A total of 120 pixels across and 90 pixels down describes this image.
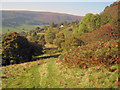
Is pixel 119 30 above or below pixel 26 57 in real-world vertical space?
above

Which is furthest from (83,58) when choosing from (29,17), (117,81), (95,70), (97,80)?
(29,17)

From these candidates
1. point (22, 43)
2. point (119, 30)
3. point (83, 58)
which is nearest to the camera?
point (83, 58)

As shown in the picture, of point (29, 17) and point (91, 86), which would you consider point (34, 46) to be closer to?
point (91, 86)

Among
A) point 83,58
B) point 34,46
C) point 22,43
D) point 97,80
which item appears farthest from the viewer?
point 34,46

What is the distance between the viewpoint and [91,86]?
8969mm

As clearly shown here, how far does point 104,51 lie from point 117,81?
5145mm

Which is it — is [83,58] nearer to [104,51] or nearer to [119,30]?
[104,51]

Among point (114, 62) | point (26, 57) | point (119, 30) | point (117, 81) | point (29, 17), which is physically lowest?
point (26, 57)

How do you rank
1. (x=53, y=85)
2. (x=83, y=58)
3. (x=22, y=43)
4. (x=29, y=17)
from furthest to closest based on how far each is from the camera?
(x=29, y=17), (x=22, y=43), (x=83, y=58), (x=53, y=85)

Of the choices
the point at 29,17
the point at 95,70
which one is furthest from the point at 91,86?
Answer: the point at 29,17

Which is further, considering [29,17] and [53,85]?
[29,17]

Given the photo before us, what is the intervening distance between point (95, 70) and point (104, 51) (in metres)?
3.05

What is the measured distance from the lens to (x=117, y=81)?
860 cm

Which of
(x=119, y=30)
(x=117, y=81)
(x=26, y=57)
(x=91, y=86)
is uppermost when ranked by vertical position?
(x=119, y=30)
